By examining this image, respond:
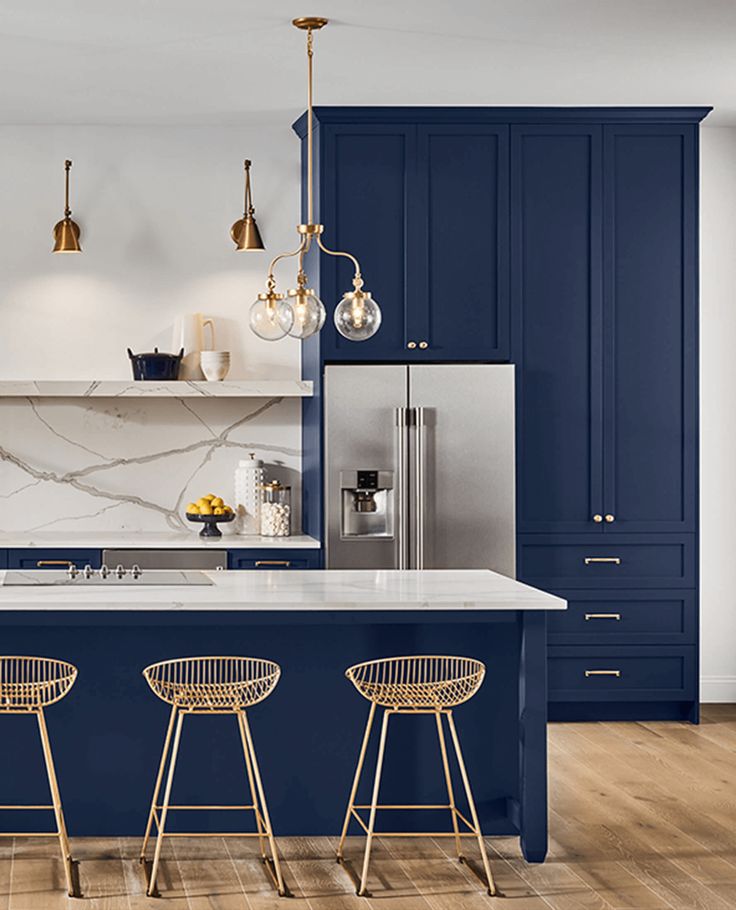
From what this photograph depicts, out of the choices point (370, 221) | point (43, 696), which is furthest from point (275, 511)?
point (43, 696)

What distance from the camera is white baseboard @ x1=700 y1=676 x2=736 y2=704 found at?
21.1ft

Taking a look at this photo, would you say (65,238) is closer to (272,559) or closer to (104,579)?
(272,559)

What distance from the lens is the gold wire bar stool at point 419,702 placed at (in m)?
3.77

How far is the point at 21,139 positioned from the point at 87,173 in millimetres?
361

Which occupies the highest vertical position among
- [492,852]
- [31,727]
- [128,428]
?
[128,428]

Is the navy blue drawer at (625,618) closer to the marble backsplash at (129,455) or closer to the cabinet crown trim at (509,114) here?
the marble backsplash at (129,455)

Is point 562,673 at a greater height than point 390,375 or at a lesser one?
lesser

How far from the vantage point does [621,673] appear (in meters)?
5.95

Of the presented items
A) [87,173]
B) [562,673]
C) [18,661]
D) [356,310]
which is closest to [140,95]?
[87,173]

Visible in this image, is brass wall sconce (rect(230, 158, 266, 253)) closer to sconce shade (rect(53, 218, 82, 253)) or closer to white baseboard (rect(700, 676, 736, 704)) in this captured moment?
sconce shade (rect(53, 218, 82, 253))

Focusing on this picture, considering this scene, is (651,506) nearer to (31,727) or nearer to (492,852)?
(492,852)

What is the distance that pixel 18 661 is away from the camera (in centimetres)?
407

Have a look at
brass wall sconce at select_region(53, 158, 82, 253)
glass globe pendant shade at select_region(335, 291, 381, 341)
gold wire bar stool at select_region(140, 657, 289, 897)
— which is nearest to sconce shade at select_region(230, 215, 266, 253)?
brass wall sconce at select_region(53, 158, 82, 253)

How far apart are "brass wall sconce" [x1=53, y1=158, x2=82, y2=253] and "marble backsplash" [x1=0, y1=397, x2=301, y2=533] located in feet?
2.54
